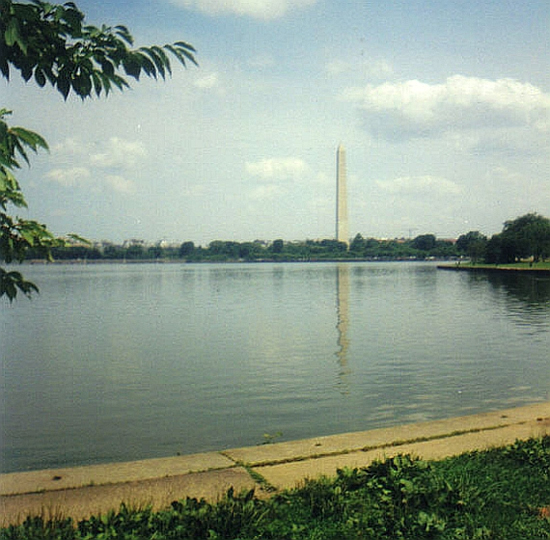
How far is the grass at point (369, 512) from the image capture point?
485 centimetres

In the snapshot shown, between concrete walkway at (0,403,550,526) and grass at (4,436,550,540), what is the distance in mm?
342

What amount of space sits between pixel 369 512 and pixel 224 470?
1.76 m

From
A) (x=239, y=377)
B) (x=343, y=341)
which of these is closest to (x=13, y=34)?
(x=239, y=377)

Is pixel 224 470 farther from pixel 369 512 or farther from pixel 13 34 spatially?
pixel 13 34

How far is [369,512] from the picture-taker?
540cm

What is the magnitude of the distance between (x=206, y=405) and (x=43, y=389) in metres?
4.98

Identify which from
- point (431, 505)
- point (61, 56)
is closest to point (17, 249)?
point (61, 56)

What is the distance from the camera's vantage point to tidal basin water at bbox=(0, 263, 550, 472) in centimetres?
1152

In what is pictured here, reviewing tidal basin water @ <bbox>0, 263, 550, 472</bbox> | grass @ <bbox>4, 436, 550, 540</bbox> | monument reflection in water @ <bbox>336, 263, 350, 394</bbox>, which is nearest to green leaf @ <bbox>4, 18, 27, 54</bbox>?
grass @ <bbox>4, 436, 550, 540</bbox>

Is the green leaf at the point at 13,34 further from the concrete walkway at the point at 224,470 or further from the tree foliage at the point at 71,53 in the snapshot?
the concrete walkway at the point at 224,470

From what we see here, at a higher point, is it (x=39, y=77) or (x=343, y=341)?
(x=39, y=77)

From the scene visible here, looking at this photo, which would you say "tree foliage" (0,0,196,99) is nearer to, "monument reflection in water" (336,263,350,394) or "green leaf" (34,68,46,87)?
"green leaf" (34,68,46,87)

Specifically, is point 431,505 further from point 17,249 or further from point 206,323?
point 206,323

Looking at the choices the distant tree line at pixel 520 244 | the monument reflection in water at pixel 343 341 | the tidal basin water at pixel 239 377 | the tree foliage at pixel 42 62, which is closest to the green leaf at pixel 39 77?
the tree foliage at pixel 42 62
